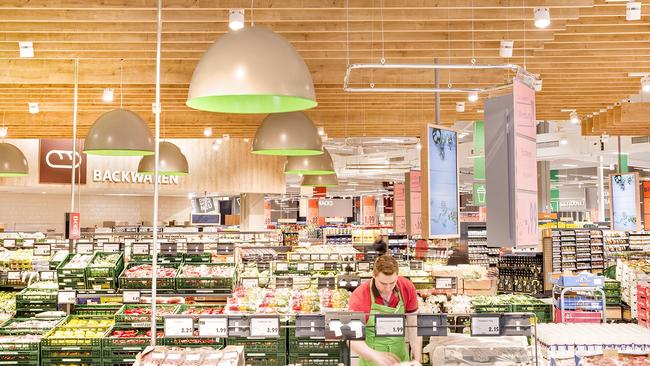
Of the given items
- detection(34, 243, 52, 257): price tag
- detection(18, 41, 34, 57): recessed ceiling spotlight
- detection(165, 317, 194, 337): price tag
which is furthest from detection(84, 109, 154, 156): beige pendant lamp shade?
detection(34, 243, 52, 257): price tag

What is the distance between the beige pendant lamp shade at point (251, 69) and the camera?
2717 millimetres

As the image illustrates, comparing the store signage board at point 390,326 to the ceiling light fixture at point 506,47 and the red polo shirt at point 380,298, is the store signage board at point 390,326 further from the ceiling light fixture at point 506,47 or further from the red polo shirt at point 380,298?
the ceiling light fixture at point 506,47

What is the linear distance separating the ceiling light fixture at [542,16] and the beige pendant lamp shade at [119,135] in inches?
144

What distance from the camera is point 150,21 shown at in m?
6.72

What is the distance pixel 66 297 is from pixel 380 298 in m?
4.60

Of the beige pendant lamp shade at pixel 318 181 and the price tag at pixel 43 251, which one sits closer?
the beige pendant lamp shade at pixel 318 181

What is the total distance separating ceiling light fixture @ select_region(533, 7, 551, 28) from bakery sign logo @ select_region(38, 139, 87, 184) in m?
12.9

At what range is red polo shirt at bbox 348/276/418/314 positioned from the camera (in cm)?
524

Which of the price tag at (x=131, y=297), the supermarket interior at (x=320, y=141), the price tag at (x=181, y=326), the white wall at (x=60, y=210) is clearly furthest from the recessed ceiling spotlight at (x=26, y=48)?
the white wall at (x=60, y=210)

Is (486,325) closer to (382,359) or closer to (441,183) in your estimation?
(382,359)

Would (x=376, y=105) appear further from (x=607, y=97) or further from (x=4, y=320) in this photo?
(x=4, y=320)

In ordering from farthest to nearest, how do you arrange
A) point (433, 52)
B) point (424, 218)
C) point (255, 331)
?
point (433, 52)
point (424, 218)
point (255, 331)

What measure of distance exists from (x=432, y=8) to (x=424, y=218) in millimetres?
2137

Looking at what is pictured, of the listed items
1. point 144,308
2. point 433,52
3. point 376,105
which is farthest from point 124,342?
point 376,105
